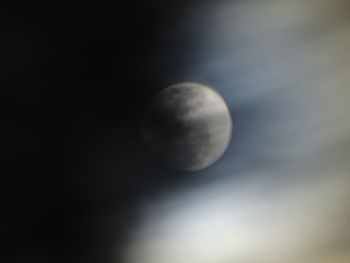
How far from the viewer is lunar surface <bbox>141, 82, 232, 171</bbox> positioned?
1213 mm

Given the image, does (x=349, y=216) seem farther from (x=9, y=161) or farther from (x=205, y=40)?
(x=9, y=161)

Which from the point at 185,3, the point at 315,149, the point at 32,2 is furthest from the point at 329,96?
the point at 32,2

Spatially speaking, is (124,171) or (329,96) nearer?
(329,96)

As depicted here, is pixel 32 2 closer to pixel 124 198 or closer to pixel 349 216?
pixel 124 198

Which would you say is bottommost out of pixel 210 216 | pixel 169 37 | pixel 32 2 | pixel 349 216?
pixel 349 216

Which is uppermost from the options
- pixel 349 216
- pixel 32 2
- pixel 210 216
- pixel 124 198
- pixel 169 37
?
pixel 32 2

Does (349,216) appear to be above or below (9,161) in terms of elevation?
below

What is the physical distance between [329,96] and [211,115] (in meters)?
0.26

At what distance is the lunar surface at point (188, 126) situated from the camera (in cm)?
121

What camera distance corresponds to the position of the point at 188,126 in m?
1.22

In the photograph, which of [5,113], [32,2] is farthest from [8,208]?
[32,2]

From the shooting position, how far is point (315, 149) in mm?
1174

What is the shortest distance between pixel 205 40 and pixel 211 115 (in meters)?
0.17

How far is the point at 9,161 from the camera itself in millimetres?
1291
